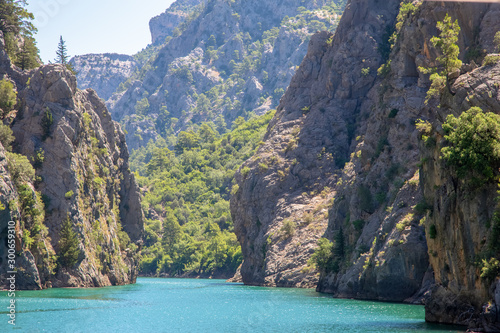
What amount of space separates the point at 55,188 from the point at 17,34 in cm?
3598

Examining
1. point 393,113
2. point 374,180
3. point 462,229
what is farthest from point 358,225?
point 462,229

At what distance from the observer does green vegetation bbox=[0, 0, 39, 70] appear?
10819cm

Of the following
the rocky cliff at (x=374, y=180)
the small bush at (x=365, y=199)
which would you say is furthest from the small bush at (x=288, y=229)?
the small bush at (x=365, y=199)

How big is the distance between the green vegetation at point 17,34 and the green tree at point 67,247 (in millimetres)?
34954

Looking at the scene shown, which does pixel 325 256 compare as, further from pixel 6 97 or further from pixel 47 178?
pixel 6 97

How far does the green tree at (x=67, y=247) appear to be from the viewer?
96.6 metres

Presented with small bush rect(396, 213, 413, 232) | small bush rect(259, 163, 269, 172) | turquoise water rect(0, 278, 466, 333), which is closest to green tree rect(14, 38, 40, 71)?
turquoise water rect(0, 278, 466, 333)

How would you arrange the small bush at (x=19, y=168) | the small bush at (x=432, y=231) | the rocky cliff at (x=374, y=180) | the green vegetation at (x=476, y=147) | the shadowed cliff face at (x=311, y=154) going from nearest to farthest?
the green vegetation at (x=476, y=147), the rocky cliff at (x=374, y=180), the small bush at (x=432, y=231), the small bush at (x=19, y=168), the shadowed cliff face at (x=311, y=154)

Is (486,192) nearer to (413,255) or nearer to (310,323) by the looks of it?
(310,323)

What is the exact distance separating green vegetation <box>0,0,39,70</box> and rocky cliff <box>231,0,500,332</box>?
55340 millimetres

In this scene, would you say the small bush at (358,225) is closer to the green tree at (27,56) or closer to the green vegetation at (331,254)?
the green vegetation at (331,254)

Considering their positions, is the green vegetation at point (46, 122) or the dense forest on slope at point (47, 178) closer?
the dense forest on slope at point (47, 178)

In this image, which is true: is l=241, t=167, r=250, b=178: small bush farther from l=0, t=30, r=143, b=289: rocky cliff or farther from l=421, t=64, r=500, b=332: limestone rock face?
l=421, t=64, r=500, b=332: limestone rock face

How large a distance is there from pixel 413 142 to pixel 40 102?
6617 centimetres
